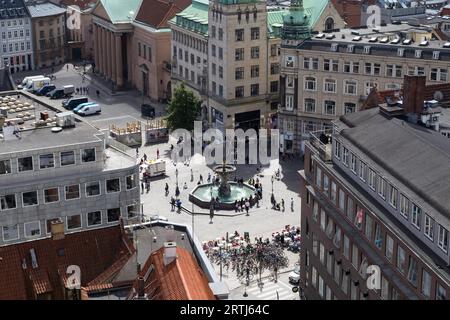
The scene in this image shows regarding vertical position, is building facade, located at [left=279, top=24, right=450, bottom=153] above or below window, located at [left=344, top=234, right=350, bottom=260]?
above

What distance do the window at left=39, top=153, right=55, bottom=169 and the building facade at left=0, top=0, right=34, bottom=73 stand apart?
119m

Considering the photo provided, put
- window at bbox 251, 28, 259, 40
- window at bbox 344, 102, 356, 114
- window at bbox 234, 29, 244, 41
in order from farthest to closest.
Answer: window at bbox 251, 28, 259, 40 < window at bbox 234, 29, 244, 41 < window at bbox 344, 102, 356, 114

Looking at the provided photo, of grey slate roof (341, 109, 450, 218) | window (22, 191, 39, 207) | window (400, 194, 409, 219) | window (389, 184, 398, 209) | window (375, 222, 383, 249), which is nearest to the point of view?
grey slate roof (341, 109, 450, 218)

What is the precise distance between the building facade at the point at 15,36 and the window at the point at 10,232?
12020cm

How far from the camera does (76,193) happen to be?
201 ft

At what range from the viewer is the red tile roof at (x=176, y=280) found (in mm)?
45688

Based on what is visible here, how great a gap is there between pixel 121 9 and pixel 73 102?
83.5 feet

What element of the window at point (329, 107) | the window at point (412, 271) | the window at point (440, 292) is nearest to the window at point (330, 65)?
the window at point (329, 107)

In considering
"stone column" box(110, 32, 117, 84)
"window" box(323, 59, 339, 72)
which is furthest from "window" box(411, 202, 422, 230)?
"stone column" box(110, 32, 117, 84)

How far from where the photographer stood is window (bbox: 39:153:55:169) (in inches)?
2376

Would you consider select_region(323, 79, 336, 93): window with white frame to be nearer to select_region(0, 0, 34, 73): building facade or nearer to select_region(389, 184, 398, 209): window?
select_region(389, 184, 398, 209): window

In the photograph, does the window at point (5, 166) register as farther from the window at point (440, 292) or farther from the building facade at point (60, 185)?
the window at point (440, 292)

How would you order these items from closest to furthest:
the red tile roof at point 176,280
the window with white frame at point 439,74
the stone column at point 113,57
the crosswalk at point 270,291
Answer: the red tile roof at point 176,280 < the crosswalk at point 270,291 < the window with white frame at point 439,74 < the stone column at point 113,57

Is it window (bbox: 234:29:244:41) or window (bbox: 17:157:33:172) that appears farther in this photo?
window (bbox: 234:29:244:41)
